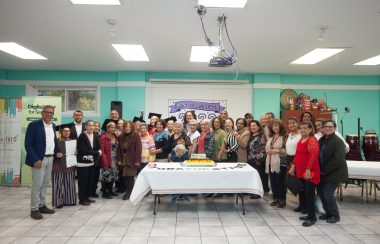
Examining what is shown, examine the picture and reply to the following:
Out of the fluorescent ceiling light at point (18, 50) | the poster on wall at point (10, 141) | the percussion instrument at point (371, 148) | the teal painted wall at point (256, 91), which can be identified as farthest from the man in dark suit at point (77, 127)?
the percussion instrument at point (371, 148)

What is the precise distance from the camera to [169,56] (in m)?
6.42

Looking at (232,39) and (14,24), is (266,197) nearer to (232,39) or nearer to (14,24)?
(232,39)

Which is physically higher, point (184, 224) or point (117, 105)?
point (117, 105)

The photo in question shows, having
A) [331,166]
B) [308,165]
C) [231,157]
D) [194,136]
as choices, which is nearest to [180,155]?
[194,136]

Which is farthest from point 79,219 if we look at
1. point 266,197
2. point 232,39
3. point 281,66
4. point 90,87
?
point 281,66

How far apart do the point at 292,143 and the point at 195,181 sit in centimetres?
160

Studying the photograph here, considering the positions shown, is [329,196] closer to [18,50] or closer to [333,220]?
[333,220]

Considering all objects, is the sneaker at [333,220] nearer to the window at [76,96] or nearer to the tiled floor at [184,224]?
the tiled floor at [184,224]

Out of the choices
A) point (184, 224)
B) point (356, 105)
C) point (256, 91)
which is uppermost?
point (256, 91)

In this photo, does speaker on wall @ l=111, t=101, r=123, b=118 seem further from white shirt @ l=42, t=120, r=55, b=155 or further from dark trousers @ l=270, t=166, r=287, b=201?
dark trousers @ l=270, t=166, r=287, b=201

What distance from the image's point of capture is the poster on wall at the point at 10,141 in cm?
596

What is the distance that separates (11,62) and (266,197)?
23.6ft

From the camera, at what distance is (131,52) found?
20.2 feet

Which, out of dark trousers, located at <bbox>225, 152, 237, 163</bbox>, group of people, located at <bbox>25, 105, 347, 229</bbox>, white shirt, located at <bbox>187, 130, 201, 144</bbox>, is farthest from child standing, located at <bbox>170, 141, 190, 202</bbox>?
dark trousers, located at <bbox>225, 152, 237, 163</bbox>
